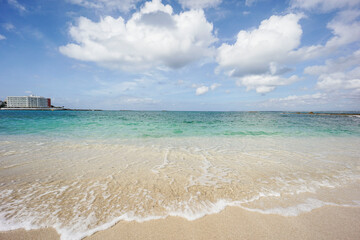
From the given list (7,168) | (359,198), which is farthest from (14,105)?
(359,198)

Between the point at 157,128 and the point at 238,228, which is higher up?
the point at 157,128

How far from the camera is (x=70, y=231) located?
2586 millimetres

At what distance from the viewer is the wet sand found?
2555 mm

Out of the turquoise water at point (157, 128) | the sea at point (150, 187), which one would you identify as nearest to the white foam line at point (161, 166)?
the sea at point (150, 187)

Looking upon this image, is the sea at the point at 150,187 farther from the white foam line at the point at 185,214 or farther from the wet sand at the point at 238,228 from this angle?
the wet sand at the point at 238,228

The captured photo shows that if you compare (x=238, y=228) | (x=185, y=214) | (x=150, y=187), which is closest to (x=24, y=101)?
(x=150, y=187)

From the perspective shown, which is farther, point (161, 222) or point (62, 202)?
point (62, 202)

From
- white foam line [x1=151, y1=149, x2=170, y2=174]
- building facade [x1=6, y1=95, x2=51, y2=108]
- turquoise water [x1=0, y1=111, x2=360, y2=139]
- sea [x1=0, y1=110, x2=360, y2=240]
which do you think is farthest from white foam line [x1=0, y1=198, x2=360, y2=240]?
building facade [x1=6, y1=95, x2=51, y2=108]

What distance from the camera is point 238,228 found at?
2766mm

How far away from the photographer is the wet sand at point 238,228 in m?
2.55

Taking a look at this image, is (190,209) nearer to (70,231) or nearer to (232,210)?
(232,210)

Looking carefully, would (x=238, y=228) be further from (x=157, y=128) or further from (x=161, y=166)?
(x=157, y=128)

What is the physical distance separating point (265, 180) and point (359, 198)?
2.10 metres

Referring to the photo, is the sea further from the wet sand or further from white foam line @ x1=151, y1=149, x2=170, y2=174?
the wet sand
